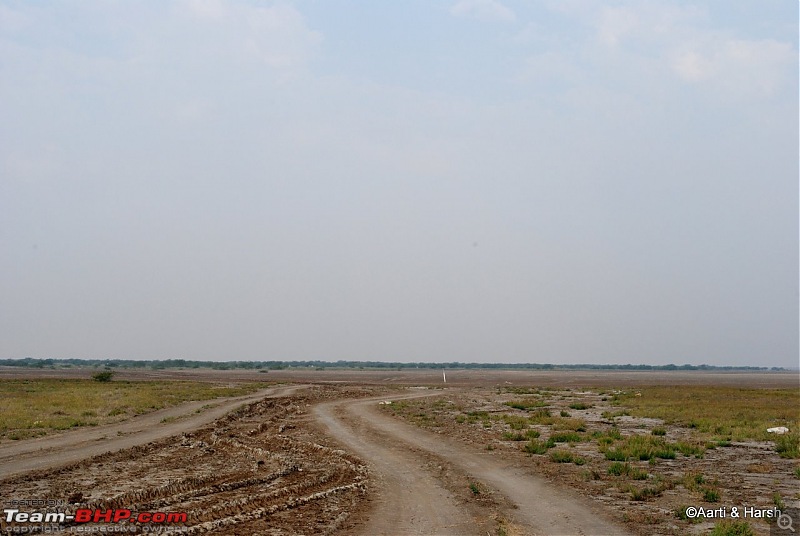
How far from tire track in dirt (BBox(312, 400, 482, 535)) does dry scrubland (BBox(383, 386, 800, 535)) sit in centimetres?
156

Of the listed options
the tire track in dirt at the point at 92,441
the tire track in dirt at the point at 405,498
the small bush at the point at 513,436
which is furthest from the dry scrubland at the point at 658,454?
the tire track in dirt at the point at 92,441

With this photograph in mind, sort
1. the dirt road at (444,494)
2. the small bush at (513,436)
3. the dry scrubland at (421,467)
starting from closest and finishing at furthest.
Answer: the dirt road at (444,494) < the dry scrubland at (421,467) < the small bush at (513,436)

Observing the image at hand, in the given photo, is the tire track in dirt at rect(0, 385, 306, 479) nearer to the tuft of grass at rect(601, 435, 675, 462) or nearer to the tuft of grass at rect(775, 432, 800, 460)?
the tuft of grass at rect(601, 435, 675, 462)

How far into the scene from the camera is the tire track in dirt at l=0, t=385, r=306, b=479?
18984mm

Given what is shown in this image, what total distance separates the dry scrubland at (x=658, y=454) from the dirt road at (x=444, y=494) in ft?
2.67

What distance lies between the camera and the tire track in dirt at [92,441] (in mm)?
18984

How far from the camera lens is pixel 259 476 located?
1652 centimetres

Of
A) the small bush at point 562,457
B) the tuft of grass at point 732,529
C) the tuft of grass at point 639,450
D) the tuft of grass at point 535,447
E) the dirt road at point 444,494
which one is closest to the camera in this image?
the tuft of grass at point 732,529

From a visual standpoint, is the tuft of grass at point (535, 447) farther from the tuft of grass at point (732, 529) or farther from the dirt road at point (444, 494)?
the tuft of grass at point (732, 529)

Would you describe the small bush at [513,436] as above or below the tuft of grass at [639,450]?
below

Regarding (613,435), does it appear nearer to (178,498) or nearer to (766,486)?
(766,486)

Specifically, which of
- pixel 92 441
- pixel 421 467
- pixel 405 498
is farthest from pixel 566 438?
pixel 92 441

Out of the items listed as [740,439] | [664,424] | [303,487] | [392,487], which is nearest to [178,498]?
[303,487]

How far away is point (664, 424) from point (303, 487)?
24.4 m
